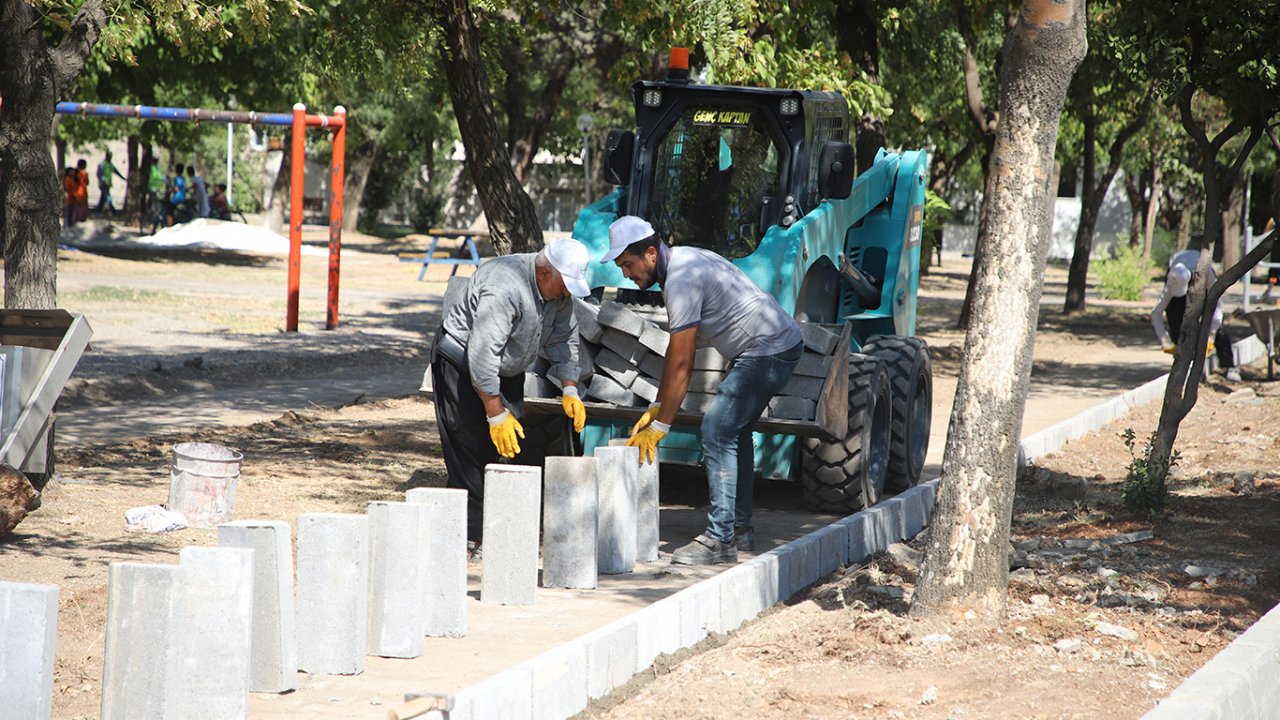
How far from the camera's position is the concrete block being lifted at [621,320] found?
26.5ft

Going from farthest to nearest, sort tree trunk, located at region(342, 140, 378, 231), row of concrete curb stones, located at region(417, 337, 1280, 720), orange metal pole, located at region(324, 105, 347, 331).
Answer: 1. tree trunk, located at region(342, 140, 378, 231)
2. orange metal pole, located at region(324, 105, 347, 331)
3. row of concrete curb stones, located at region(417, 337, 1280, 720)

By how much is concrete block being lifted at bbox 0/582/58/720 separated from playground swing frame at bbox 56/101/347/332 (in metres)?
13.8

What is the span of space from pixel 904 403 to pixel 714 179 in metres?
1.93

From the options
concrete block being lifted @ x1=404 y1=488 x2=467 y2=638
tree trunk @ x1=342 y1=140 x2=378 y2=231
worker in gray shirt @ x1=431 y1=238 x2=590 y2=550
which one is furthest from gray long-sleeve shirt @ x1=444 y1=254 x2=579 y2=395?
tree trunk @ x1=342 y1=140 x2=378 y2=231

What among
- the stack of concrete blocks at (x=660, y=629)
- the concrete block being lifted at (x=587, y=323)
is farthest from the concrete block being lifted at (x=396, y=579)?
the concrete block being lifted at (x=587, y=323)

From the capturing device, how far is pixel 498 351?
6.83m

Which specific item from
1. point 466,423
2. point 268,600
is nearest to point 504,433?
point 466,423

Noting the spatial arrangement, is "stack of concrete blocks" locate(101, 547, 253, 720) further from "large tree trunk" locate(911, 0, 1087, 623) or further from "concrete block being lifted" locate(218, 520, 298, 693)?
"large tree trunk" locate(911, 0, 1087, 623)

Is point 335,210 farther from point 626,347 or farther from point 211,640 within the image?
point 211,640

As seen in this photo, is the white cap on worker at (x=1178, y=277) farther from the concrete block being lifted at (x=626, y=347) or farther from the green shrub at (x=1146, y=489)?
the concrete block being lifted at (x=626, y=347)

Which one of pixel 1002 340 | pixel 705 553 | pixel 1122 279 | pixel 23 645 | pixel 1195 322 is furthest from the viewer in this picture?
pixel 1122 279

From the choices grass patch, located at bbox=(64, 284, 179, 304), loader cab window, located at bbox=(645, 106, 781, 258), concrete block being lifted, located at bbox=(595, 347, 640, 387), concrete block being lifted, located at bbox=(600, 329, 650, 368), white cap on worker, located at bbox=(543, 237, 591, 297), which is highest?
loader cab window, located at bbox=(645, 106, 781, 258)

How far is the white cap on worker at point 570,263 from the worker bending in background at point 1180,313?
29.7ft

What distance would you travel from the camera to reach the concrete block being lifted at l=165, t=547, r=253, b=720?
4.20 m
